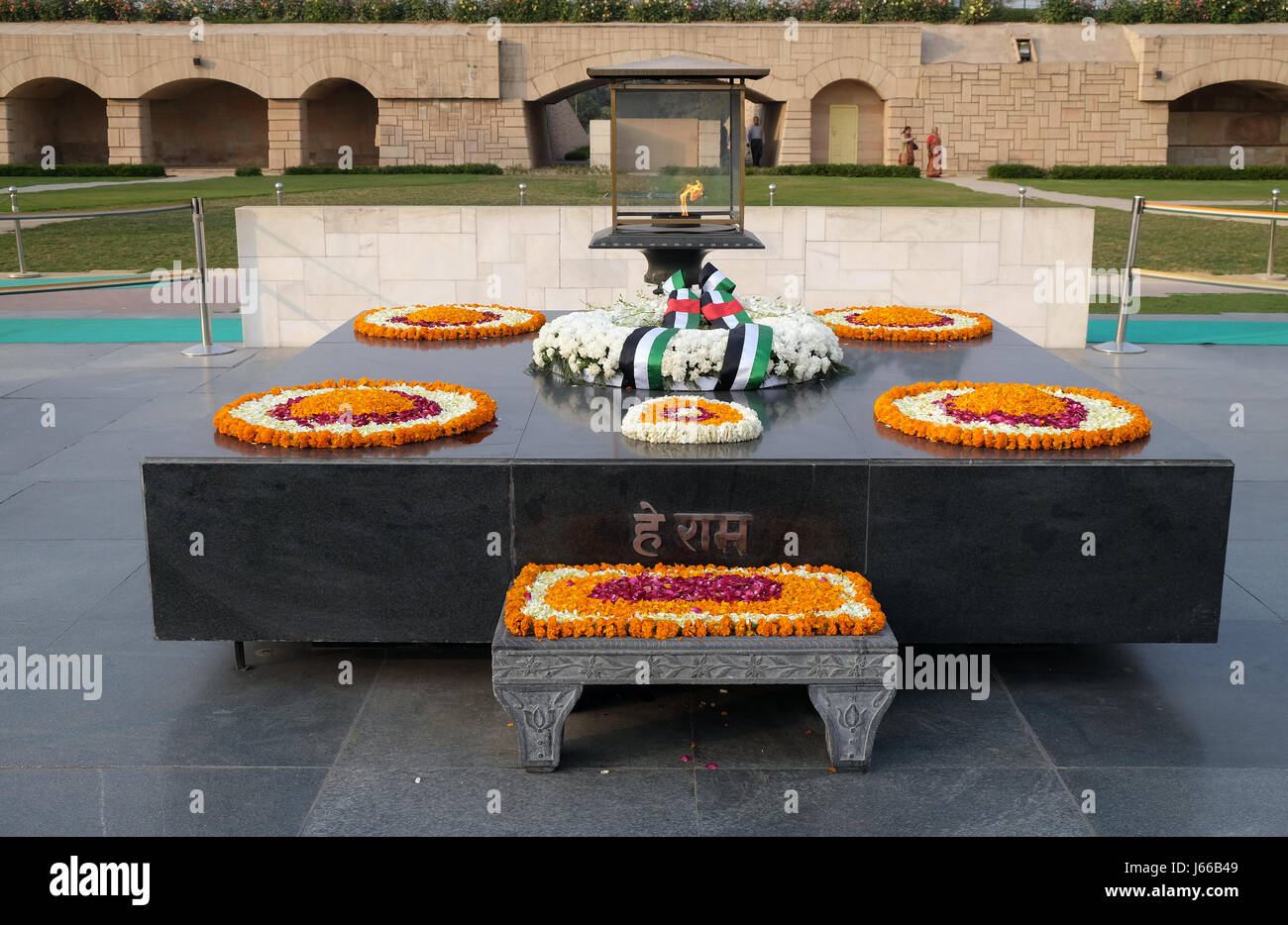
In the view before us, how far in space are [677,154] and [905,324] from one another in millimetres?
1844

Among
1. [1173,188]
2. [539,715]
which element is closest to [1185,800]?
[539,715]

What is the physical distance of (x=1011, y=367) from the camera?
657 centimetres

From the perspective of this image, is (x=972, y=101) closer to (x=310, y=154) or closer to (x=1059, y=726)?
(x=310, y=154)

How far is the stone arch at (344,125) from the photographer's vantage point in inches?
1501

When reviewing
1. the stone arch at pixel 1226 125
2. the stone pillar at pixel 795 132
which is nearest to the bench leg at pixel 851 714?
the stone pillar at pixel 795 132

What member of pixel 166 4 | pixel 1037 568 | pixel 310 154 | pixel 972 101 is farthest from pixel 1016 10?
pixel 1037 568

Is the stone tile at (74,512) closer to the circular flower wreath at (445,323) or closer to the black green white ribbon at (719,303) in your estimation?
the circular flower wreath at (445,323)

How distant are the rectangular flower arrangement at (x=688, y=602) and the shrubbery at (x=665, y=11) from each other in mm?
32247

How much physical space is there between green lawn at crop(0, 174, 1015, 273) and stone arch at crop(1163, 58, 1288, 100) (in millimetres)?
9481

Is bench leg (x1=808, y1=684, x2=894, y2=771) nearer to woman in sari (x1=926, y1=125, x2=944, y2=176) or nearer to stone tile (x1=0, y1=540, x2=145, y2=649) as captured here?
stone tile (x1=0, y1=540, x2=145, y2=649)

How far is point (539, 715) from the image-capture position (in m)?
4.04

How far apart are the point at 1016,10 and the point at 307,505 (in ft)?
114

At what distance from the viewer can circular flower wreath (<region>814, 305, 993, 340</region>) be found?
24.7 ft

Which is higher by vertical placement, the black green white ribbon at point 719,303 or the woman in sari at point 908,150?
the woman in sari at point 908,150
